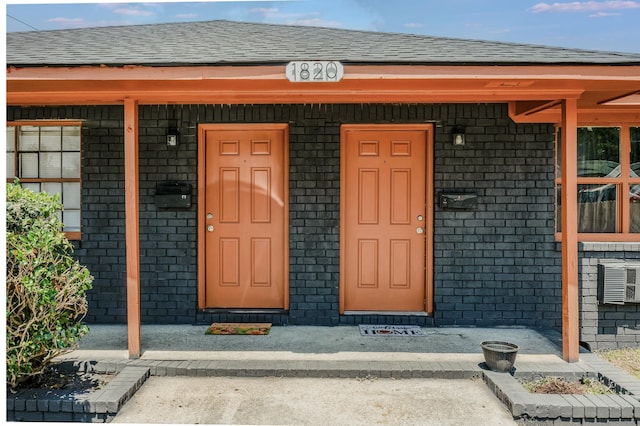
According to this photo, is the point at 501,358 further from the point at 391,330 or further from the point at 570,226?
the point at 391,330

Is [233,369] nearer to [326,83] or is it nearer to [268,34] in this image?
[326,83]

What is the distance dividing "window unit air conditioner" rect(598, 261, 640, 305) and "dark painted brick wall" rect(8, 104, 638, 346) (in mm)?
494

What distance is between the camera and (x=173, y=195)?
619 centimetres

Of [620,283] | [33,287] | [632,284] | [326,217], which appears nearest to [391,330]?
[326,217]

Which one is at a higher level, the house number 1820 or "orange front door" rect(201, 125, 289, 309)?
the house number 1820

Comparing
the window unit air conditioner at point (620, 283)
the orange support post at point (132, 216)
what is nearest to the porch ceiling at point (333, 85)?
the orange support post at point (132, 216)

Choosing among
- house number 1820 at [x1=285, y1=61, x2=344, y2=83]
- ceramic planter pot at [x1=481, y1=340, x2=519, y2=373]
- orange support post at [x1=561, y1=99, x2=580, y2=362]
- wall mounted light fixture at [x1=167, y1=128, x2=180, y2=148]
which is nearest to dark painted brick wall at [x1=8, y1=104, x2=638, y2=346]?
wall mounted light fixture at [x1=167, y1=128, x2=180, y2=148]

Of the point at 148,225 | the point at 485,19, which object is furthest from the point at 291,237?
the point at 485,19

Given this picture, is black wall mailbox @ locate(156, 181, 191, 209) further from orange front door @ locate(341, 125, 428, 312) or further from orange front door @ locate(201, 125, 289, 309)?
orange front door @ locate(341, 125, 428, 312)

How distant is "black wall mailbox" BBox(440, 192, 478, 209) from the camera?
6098 millimetres

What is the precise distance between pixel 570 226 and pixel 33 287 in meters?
4.40

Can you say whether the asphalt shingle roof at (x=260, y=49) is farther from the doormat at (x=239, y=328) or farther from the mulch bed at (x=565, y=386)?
the doormat at (x=239, y=328)

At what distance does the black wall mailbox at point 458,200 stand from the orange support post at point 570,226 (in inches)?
49.7

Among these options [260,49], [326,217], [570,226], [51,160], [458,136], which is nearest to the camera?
[570,226]
